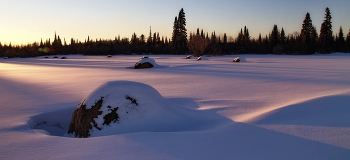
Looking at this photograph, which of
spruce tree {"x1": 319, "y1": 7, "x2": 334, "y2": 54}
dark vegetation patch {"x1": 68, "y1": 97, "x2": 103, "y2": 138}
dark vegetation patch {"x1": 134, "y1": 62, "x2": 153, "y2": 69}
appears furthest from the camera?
spruce tree {"x1": 319, "y1": 7, "x2": 334, "y2": 54}

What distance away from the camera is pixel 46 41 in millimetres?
96688

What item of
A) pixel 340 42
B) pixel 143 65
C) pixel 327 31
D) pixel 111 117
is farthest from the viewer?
pixel 340 42

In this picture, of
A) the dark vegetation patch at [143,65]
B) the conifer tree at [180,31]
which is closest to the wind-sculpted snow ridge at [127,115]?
the dark vegetation patch at [143,65]

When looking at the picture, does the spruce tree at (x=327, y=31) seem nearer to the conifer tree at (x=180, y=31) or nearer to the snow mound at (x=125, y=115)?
the conifer tree at (x=180, y=31)

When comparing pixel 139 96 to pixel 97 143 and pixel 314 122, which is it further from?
pixel 314 122

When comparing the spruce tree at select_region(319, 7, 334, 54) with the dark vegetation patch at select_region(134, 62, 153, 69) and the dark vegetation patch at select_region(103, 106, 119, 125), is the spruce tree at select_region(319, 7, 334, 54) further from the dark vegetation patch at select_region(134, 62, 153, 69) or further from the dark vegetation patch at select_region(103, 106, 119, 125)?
the dark vegetation patch at select_region(103, 106, 119, 125)

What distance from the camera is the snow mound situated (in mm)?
3129

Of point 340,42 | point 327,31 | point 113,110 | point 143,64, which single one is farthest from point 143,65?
point 340,42

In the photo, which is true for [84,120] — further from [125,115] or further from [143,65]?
[143,65]

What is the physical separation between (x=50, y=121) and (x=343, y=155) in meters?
4.08

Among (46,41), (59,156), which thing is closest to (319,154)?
(59,156)

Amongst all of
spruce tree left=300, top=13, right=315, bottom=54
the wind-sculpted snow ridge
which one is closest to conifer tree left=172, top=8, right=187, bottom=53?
spruce tree left=300, top=13, right=315, bottom=54

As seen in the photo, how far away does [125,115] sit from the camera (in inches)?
127

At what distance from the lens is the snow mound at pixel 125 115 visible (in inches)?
123
